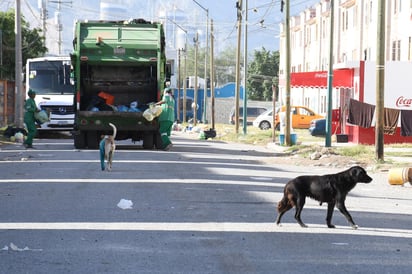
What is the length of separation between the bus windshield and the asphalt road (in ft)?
54.6

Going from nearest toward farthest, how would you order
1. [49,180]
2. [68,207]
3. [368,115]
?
[68,207]
[49,180]
[368,115]

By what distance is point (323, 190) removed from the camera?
39.7ft

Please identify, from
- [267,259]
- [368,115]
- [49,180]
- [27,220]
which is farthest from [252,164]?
[267,259]

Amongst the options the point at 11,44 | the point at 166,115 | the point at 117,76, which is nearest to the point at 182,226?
the point at 166,115

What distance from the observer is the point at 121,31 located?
29.1 meters

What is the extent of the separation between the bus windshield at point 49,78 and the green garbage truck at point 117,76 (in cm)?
833

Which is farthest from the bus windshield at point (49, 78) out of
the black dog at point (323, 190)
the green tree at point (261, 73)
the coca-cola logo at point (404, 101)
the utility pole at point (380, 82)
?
the green tree at point (261, 73)

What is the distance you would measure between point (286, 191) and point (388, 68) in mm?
25589

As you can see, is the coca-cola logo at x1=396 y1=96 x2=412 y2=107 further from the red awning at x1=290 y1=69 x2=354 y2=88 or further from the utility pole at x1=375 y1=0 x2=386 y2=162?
the utility pole at x1=375 y1=0 x2=386 y2=162

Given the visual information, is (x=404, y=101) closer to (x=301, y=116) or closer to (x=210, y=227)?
(x=301, y=116)

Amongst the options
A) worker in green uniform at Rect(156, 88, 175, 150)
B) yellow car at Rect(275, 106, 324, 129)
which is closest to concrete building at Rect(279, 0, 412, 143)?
yellow car at Rect(275, 106, 324, 129)

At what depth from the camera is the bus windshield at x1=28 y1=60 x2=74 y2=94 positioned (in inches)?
1500

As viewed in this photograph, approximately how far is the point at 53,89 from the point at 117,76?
9.15 m

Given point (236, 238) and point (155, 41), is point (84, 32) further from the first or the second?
point (236, 238)
